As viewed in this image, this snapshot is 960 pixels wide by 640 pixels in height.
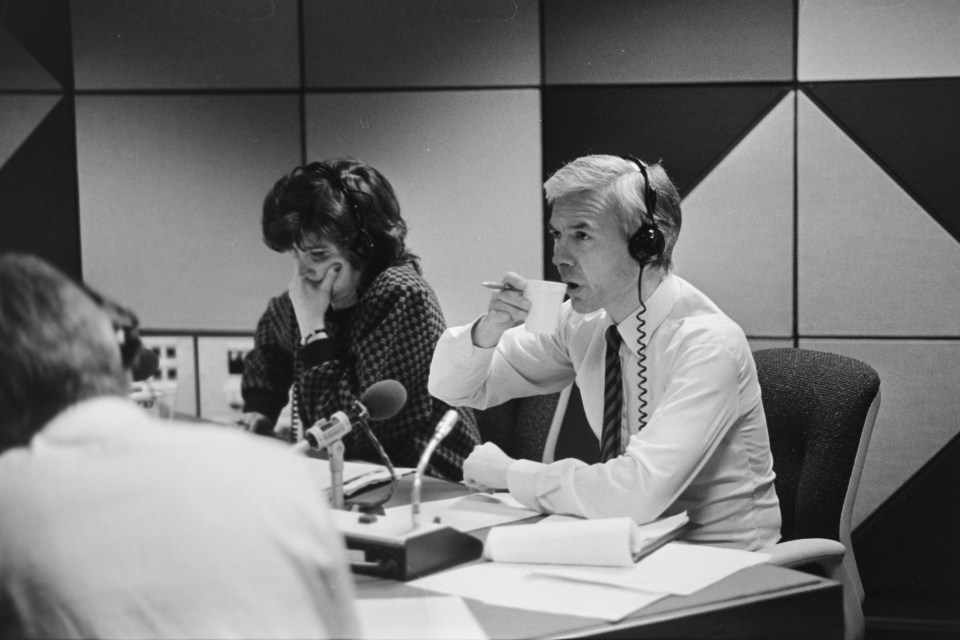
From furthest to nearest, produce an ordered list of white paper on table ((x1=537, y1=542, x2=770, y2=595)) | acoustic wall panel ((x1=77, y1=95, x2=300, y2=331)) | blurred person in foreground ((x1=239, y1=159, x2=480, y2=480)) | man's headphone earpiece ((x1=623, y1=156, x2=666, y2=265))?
acoustic wall panel ((x1=77, y1=95, x2=300, y2=331)) → blurred person in foreground ((x1=239, y1=159, x2=480, y2=480)) → man's headphone earpiece ((x1=623, y1=156, x2=666, y2=265)) → white paper on table ((x1=537, y1=542, x2=770, y2=595))

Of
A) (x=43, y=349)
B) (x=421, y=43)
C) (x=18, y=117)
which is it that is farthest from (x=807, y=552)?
(x=18, y=117)

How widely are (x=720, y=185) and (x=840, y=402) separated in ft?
3.65

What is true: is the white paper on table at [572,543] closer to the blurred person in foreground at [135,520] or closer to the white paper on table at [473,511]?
the white paper on table at [473,511]

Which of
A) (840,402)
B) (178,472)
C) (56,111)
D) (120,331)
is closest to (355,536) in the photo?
(120,331)

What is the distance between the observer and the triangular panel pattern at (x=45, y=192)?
337 centimetres

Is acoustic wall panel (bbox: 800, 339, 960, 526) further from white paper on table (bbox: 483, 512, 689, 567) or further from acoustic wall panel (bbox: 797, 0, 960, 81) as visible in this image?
white paper on table (bbox: 483, 512, 689, 567)

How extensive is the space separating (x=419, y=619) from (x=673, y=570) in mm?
401

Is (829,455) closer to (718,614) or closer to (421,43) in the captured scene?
(718,614)

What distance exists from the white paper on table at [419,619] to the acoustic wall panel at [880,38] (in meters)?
2.19

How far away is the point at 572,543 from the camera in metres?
1.53

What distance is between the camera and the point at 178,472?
0.86 metres

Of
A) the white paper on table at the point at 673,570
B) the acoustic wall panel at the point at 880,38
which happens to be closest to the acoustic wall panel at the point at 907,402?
the acoustic wall panel at the point at 880,38

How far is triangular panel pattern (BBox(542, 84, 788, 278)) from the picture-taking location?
3.04m

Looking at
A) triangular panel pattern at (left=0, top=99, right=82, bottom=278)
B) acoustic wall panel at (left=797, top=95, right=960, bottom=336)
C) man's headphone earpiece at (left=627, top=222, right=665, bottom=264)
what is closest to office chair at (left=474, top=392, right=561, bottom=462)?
man's headphone earpiece at (left=627, top=222, right=665, bottom=264)
